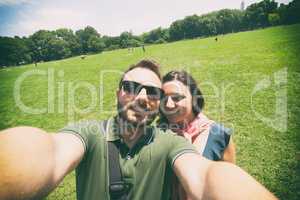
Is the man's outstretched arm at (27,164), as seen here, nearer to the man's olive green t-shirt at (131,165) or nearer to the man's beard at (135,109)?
the man's olive green t-shirt at (131,165)

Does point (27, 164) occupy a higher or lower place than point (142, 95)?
lower

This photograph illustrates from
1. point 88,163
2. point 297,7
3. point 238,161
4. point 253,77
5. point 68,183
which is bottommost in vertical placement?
point 68,183

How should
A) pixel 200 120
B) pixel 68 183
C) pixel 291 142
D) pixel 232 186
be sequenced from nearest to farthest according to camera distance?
1. pixel 232 186
2. pixel 200 120
3. pixel 68 183
4. pixel 291 142

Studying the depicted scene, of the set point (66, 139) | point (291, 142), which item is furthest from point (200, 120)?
point (291, 142)

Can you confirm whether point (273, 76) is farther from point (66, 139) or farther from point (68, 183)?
point (66, 139)

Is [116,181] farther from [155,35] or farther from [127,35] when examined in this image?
[155,35]

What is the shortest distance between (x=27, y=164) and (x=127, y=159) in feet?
3.41

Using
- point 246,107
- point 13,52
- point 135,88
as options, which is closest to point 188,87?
point 135,88

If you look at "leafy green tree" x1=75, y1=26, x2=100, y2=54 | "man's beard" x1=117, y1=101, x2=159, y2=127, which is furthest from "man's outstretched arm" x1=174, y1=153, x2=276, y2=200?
"leafy green tree" x1=75, y1=26, x2=100, y2=54

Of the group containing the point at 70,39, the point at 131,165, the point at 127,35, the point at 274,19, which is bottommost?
the point at 131,165

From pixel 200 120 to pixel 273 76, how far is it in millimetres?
13229

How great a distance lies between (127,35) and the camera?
337ft

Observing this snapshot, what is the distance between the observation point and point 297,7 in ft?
225

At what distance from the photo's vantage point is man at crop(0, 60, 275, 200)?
1284 mm
